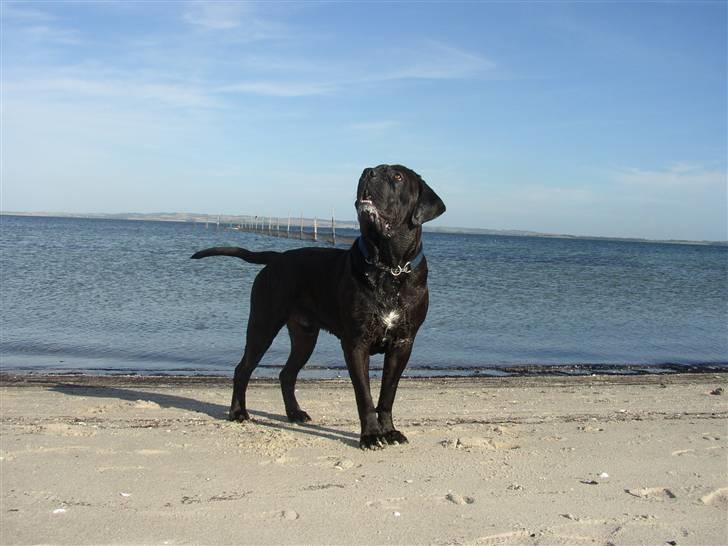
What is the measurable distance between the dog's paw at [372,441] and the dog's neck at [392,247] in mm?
1105

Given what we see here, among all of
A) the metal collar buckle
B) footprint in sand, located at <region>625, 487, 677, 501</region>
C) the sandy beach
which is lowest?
the sandy beach

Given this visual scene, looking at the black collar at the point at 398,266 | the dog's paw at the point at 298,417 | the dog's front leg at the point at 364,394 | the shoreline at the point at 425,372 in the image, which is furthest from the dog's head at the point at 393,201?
the shoreline at the point at 425,372

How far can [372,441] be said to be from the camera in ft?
16.8

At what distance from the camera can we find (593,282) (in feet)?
95.5

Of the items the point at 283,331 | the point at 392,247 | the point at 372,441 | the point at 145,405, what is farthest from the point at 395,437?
the point at 283,331

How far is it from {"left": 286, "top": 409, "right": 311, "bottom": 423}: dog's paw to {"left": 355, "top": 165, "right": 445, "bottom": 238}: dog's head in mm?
1920

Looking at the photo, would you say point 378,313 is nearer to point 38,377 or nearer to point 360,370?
point 360,370

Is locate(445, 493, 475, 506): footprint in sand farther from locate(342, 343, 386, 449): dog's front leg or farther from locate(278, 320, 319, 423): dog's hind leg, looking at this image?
locate(278, 320, 319, 423): dog's hind leg

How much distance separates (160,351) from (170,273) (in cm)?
1415

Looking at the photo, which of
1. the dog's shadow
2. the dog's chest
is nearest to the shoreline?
the dog's shadow

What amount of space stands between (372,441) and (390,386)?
1.31 feet

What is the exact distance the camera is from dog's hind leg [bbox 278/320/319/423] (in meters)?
6.23

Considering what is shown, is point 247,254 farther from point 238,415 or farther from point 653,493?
point 653,493

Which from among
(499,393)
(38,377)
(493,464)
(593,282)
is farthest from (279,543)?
(593,282)
